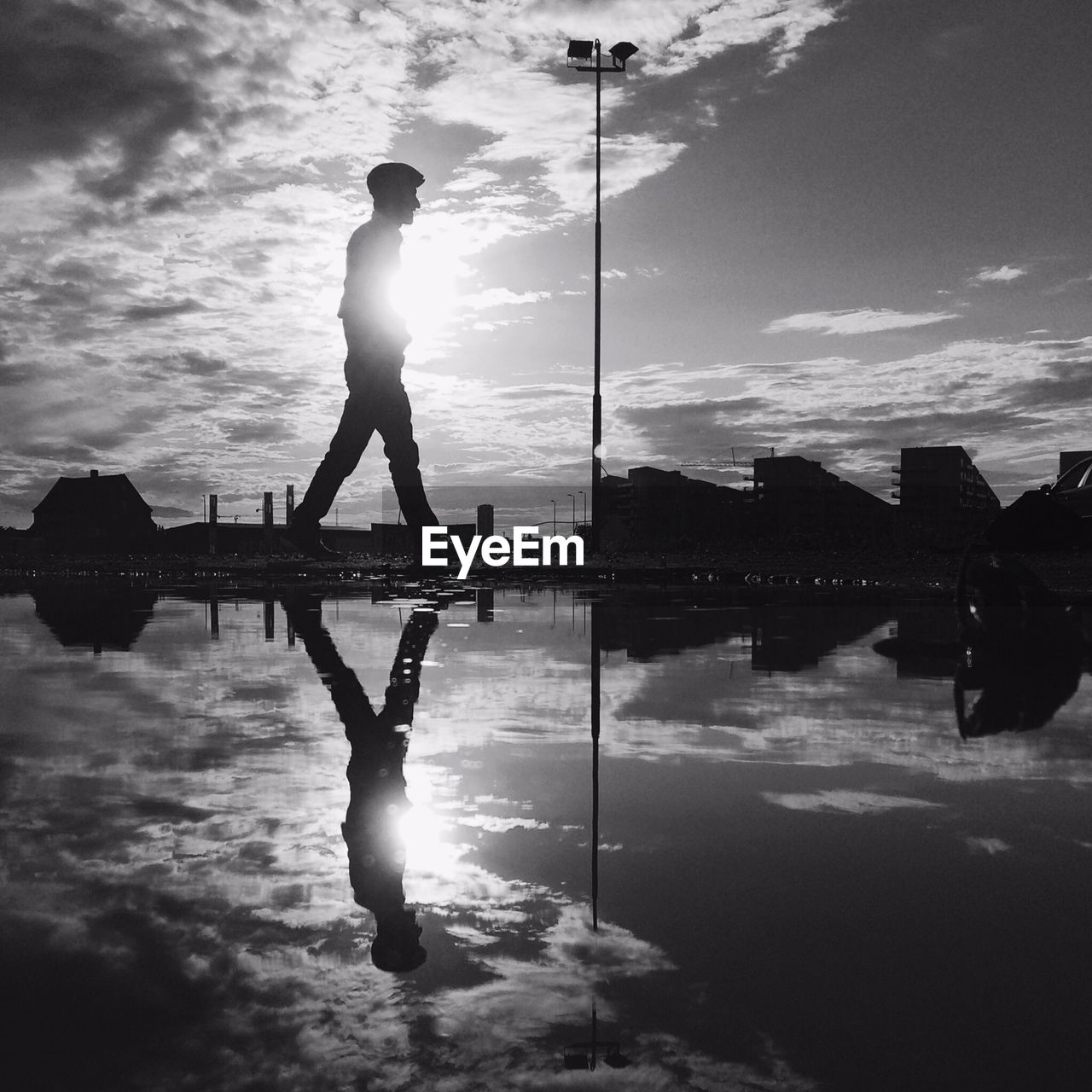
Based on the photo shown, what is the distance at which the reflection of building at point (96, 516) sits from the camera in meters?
87.1

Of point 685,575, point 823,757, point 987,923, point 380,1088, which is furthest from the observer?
point 685,575

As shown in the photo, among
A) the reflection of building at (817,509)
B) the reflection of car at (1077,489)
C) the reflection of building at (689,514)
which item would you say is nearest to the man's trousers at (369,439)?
the reflection of car at (1077,489)

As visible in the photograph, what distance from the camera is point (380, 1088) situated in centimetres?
217

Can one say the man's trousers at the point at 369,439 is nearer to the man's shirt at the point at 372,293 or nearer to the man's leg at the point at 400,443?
the man's leg at the point at 400,443

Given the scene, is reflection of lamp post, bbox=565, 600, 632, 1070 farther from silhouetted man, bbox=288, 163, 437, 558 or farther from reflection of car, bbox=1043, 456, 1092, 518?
silhouetted man, bbox=288, 163, 437, 558

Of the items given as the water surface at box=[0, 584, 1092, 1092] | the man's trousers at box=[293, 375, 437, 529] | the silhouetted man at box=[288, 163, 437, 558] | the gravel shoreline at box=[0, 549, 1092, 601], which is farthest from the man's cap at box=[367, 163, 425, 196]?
the water surface at box=[0, 584, 1092, 1092]

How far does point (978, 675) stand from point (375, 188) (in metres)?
18.1

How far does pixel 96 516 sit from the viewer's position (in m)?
87.5

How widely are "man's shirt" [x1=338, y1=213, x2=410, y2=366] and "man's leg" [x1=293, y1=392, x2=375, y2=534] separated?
1.06 meters

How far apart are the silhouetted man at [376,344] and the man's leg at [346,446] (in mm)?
19

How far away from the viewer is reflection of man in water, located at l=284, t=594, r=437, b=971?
2996 mm

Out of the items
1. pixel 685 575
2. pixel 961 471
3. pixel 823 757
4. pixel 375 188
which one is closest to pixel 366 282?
pixel 375 188

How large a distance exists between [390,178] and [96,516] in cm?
7433

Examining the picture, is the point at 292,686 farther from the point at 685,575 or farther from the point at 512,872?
the point at 685,575
